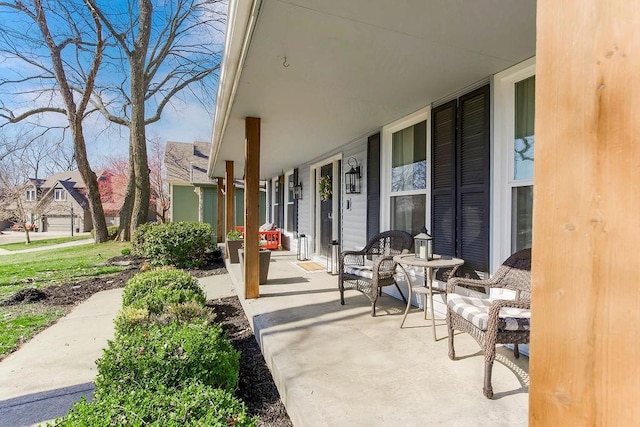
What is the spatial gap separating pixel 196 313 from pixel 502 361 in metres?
2.48

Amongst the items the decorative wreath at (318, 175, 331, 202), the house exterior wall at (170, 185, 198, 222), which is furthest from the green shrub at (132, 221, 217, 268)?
the house exterior wall at (170, 185, 198, 222)

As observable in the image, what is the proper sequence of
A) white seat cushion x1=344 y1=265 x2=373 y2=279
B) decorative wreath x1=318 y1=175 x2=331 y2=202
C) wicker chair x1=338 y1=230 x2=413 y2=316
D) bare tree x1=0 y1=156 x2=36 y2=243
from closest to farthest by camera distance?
wicker chair x1=338 y1=230 x2=413 y2=316, white seat cushion x1=344 y1=265 x2=373 y2=279, decorative wreath x1=318 y1=175 x2=331 y2=202, bare tree x1=0 y1=156 x2=36 y2=243

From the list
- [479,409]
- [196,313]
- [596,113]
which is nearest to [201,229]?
A: [196,313]

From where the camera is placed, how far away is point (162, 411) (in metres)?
1.31

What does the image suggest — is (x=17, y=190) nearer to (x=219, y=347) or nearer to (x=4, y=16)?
(x=4, y=16)

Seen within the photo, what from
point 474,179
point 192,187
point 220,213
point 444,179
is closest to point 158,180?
point 192,187

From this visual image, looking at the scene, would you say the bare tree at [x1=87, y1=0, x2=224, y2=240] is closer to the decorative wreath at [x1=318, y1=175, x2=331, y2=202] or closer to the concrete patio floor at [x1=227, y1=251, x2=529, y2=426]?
the decorative wreath at [x1=318, y1=175, x2=331, y2=202]

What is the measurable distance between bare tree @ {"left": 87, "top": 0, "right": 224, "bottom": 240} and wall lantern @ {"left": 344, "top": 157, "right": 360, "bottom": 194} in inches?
250

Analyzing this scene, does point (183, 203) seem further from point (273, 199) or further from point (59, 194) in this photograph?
point (59, 194)

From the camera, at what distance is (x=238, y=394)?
7.36 ft

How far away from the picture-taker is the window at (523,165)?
264 centimetres

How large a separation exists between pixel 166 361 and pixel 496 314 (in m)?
1.93

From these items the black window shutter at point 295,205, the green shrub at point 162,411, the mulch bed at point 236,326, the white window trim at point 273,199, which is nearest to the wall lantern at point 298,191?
the black window shutter at point 295,205

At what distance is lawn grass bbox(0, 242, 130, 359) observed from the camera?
3532mm
